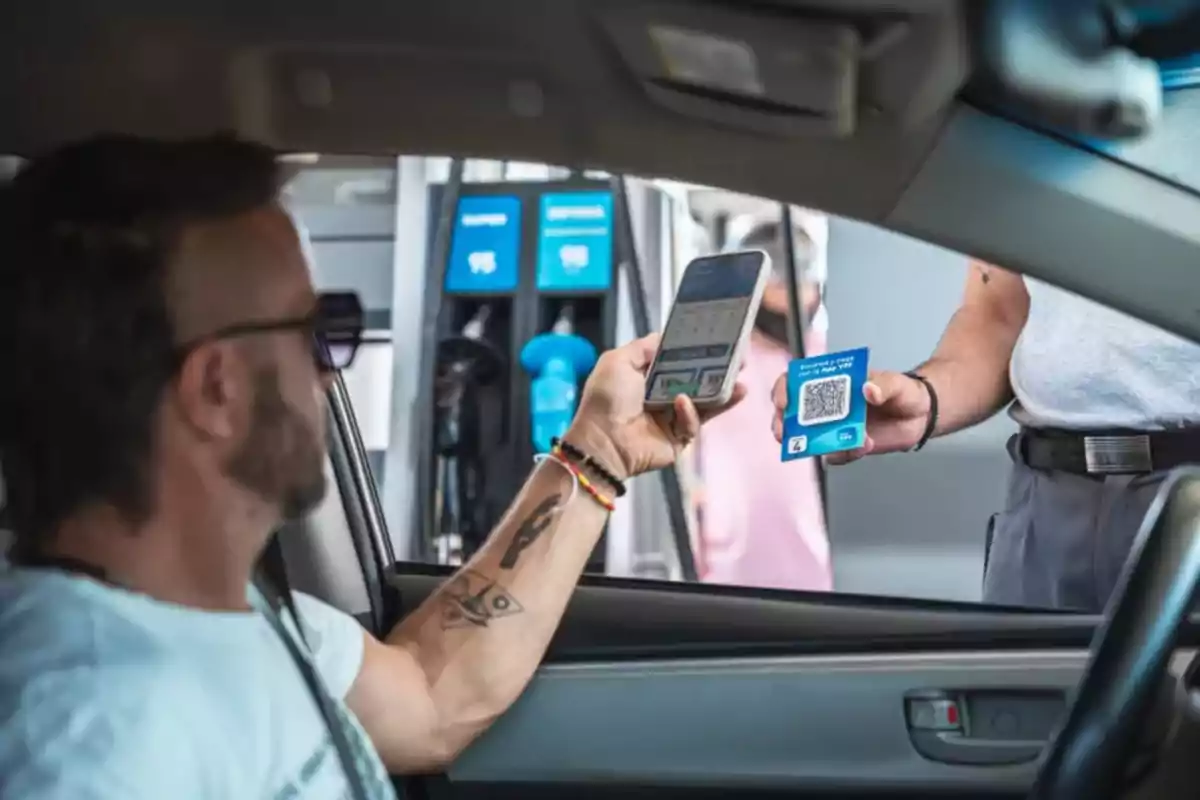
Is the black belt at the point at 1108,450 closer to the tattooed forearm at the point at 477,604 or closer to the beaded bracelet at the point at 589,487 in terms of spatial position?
the beaded bracelet at the point at 589,487

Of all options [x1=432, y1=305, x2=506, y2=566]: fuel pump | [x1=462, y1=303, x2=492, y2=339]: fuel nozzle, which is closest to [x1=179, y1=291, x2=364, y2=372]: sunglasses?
[x1=432, y1=305, x2=506, y2=566]: fuel pump

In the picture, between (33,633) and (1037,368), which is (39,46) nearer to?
(33,633)

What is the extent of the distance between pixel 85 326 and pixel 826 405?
58cm

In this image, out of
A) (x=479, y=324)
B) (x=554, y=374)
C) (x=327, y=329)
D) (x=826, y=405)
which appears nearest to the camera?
(x=327, y=329)

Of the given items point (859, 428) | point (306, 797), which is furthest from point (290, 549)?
point (859, 428)

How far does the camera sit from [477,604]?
128 centimetres

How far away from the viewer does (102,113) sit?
918mm

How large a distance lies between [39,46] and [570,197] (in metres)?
2.02

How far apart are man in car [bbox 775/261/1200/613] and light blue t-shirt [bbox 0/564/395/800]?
50 centimetres

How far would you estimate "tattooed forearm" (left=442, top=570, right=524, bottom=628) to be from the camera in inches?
50.1

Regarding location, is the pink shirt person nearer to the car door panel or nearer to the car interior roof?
the car door panel

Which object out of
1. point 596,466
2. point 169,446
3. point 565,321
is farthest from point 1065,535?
point 565,321

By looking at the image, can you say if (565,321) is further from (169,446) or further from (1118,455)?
(169,446)

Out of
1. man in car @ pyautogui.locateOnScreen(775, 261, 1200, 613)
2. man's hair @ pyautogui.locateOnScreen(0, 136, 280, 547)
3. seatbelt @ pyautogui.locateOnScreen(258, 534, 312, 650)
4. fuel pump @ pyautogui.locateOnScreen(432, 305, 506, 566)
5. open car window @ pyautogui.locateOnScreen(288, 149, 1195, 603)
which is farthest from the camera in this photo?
fuel pump @ pyautogui.locateOnScreen(432, 305, 506, 566)
